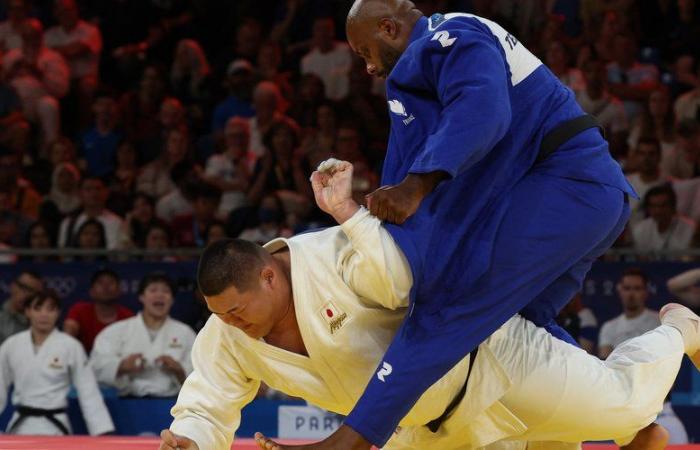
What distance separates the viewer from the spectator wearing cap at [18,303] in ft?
26.0

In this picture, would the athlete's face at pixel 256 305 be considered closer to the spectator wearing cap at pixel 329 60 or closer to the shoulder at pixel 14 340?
the shoulder at pixel 14 340

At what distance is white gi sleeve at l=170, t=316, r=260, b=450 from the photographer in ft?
12.3

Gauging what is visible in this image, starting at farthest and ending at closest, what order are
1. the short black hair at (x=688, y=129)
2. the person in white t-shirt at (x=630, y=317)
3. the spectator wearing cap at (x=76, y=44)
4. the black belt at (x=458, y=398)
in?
the spectator wearing cap at (x=76, y=44), the short black hair at (x=688, y=129), the person in white t-shirt at (x=630, y=317), the black belt at (x=458, y=398)

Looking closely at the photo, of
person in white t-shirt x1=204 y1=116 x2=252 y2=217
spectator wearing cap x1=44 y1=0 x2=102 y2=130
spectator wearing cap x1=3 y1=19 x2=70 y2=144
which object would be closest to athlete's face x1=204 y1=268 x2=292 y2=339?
person in white t-shirt x1=204 y1=116 x2=252 y2=217

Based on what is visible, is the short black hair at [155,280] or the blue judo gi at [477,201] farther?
the short black hair at [155,280]

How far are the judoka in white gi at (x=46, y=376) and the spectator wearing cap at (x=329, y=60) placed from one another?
3.19 m

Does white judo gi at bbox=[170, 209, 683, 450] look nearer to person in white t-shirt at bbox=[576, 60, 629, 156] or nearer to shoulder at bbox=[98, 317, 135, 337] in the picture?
shoulder at bbox=[98, 317, 135, 337]

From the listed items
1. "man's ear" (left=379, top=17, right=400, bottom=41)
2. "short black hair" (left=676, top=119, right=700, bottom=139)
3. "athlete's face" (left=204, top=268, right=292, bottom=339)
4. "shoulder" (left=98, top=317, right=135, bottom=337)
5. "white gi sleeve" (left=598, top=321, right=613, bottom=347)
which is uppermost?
"man's ear" (left=379, top=17, right=400, bottom=41)

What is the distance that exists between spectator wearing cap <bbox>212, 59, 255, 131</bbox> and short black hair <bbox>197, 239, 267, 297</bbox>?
636 centimetres

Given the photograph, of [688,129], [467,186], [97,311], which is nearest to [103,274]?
[97,311]

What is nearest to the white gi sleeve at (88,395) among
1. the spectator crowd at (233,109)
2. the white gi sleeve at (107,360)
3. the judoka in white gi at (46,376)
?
the judoka in white gi at (46,376)

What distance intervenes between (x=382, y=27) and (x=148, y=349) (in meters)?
4.33

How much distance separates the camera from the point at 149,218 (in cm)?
883

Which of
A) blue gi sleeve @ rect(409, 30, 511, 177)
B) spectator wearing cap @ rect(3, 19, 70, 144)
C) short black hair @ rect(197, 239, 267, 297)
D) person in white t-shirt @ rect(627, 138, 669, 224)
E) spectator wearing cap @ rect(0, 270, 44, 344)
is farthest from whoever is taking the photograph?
spectator wearing cap @ rect(3, 19, 70, 144)
